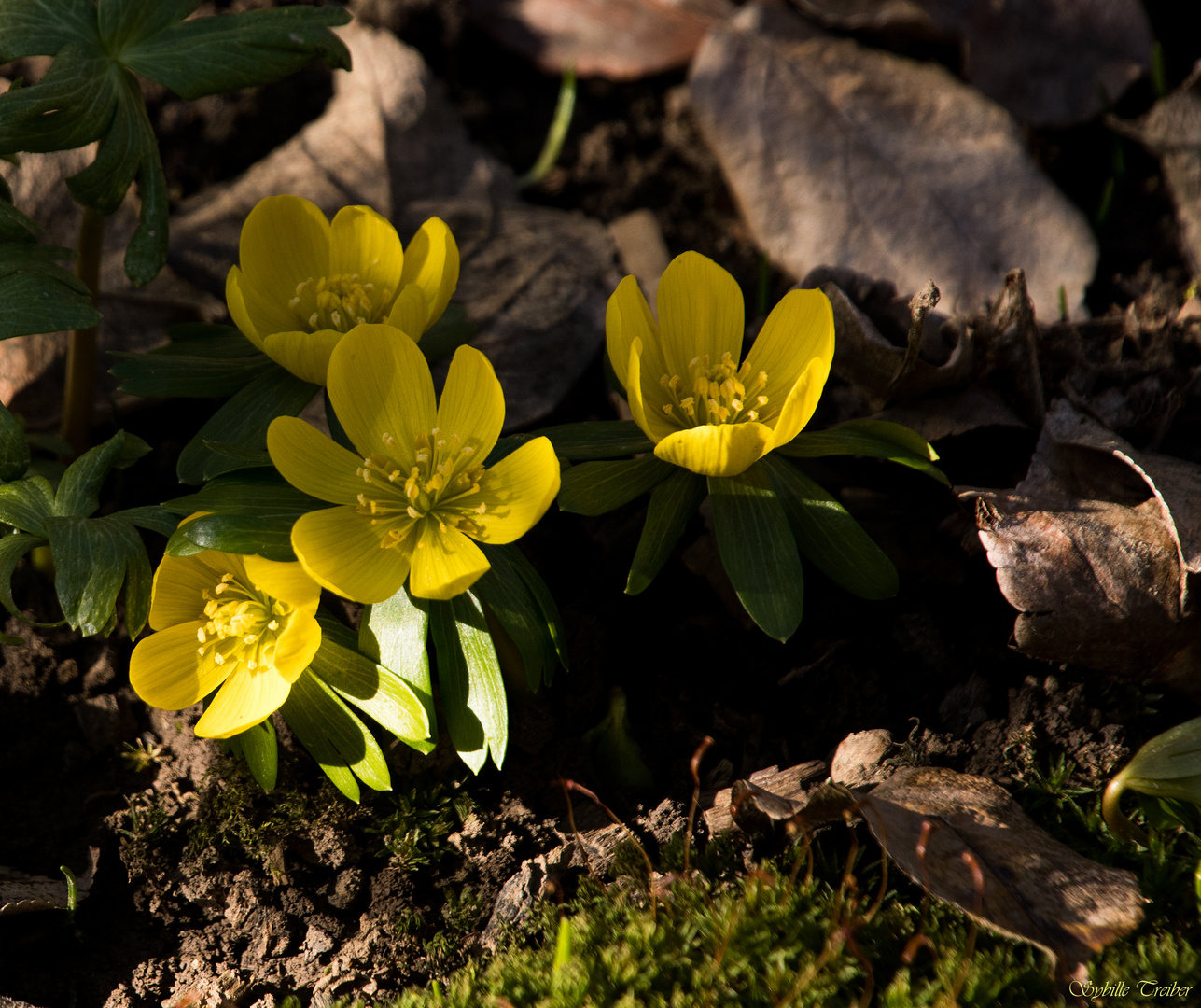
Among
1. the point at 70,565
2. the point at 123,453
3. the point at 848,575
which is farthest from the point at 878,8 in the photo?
the point at 70,565

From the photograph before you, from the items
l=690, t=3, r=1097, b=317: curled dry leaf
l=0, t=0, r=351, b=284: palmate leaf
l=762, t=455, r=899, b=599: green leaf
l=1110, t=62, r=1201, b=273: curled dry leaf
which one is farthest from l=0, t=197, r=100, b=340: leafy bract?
l=1110, t=62, r=1201, b=273: curled dry leaf

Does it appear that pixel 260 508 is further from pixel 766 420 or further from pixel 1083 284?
pixel 1083 284

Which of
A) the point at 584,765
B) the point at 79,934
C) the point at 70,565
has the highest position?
the point at 70,565

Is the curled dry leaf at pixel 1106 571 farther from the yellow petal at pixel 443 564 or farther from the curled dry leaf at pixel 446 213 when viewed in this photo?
the curled dry leaf at pixel 446 213

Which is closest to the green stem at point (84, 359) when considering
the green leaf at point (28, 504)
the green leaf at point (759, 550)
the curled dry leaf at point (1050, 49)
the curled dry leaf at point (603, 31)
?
the green leaf at point (28, 504)

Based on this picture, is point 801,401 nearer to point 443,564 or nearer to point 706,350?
point 706,350

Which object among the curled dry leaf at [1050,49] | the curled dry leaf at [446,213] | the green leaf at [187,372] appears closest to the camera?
the green leaf at [187,372]
